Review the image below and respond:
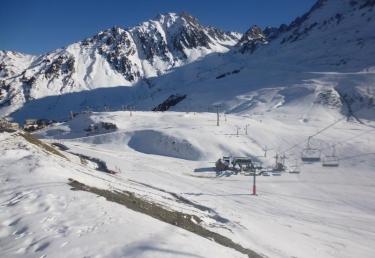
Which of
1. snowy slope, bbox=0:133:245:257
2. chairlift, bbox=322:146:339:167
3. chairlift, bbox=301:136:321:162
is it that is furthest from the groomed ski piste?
chairlift, bbox=301:136:321:162

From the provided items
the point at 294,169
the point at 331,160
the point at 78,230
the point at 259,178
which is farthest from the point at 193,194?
the point at 331,160

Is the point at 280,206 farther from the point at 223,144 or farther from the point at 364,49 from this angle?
the point at 364,49

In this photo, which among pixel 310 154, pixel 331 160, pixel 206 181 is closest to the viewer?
pixel 206 181

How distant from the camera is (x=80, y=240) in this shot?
1456cm

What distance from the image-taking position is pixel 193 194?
1593 inches

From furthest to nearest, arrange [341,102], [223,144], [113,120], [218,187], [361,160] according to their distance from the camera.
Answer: [341,102], [113,120], [223,144], [361,160], [218,187]

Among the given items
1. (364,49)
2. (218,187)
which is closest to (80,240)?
(218,187)

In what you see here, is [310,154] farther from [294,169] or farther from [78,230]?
[78,230]

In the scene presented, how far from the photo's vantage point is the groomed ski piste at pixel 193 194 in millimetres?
15414

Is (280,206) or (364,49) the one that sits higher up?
(364,49)

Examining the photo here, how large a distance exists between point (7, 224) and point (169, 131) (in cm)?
6633

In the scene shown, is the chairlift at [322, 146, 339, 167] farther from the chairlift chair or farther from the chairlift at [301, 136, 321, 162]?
the chairlift at [301, 136, 321, 162]

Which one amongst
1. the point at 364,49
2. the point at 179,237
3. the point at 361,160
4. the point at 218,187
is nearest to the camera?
the point at 179,237

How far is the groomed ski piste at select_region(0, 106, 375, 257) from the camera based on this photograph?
1541cm
